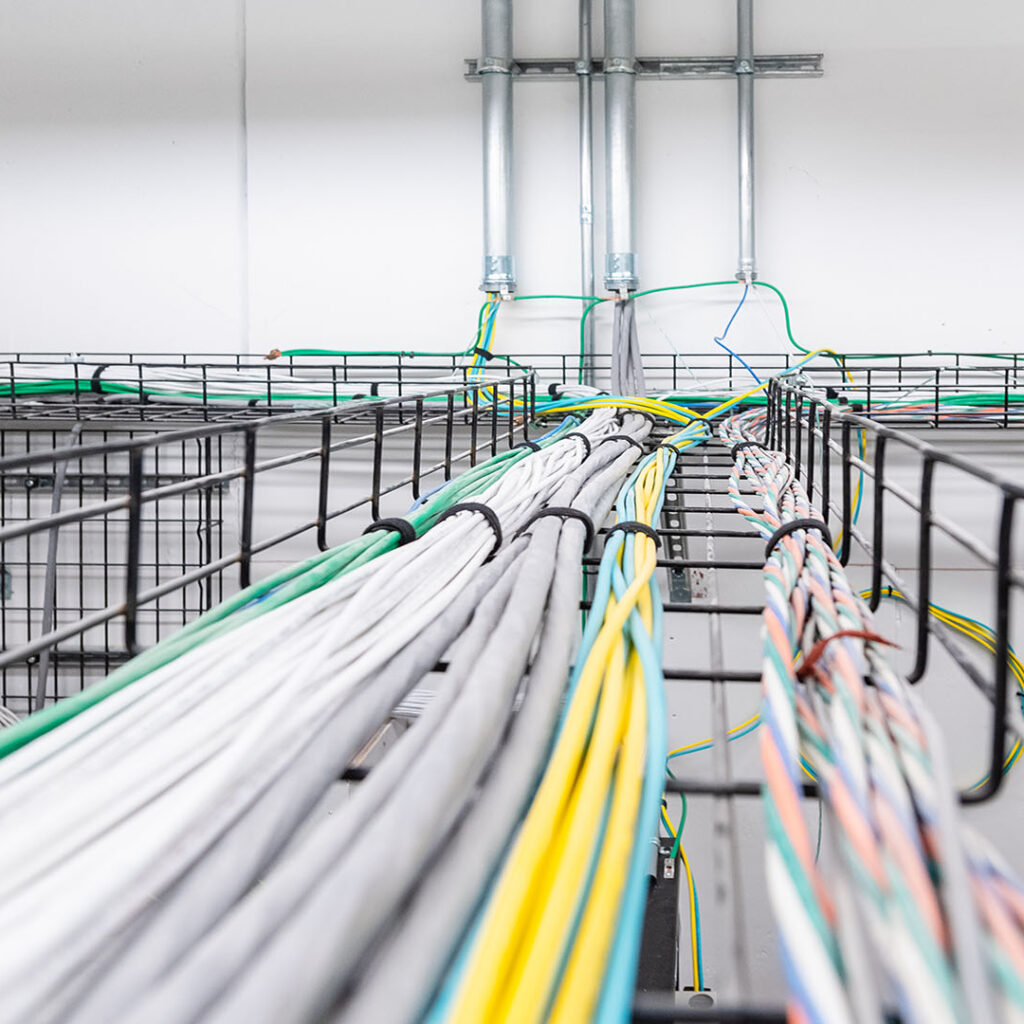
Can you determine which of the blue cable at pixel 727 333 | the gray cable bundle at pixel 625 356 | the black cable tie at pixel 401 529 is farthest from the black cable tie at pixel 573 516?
the blue cable at pixel 727 333

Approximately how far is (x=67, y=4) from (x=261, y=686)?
3.40m

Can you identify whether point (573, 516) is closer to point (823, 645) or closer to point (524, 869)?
point (823, 645)

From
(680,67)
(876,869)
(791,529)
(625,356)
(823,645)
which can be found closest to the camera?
(876,869)

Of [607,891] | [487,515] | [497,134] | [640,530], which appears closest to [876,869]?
[607,891]

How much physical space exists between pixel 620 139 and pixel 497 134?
385 mm

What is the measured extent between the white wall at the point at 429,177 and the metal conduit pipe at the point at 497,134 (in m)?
0.14

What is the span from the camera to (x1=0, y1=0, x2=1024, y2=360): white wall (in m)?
2.90

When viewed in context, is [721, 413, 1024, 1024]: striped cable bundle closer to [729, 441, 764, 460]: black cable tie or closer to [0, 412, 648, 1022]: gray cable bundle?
[0, 412, 648, 1022]: gray cable bundle

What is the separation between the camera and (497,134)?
9.30 ft

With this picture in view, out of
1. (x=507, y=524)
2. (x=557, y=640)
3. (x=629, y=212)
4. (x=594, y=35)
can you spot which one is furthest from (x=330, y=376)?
(x=557, y=640)

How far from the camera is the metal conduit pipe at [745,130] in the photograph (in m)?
2.83

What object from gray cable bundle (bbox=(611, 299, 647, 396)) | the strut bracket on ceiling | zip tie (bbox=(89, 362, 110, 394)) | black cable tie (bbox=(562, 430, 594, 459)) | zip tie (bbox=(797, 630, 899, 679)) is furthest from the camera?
the strut bracket on ceiling

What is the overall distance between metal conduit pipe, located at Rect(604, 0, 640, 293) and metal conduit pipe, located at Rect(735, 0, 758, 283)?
335 mm

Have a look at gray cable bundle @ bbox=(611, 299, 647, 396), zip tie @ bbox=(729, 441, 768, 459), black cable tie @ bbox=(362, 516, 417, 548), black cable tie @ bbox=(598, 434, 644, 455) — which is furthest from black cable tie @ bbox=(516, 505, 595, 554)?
gray cable bundle @ bbox=(611, 299, 647, 396)
